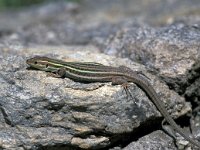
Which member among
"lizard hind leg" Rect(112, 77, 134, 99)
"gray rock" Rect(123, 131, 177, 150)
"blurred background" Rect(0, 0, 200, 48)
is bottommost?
"gray rock" Rect(123, 131, 177, 150)

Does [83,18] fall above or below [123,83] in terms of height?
above

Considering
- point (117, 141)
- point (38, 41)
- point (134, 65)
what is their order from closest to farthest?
point (117, 141) → point (134, 65) → point (38, 41)

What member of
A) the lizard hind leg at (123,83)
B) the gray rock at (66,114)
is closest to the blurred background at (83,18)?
the lizard hind leg at (123,83)

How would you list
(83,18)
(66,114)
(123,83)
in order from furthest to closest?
(83,18) → (123,83) → (66,114)

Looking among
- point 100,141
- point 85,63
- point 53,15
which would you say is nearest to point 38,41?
point 53,15

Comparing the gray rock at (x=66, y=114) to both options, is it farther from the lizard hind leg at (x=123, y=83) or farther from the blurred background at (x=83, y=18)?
the blurred background at (x=83, y=18)

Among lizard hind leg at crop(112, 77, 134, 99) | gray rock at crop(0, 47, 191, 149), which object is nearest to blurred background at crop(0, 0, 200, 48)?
lizard hind leg at crop(112, 77, 134, 99)

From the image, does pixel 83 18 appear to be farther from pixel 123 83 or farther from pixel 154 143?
pixel 154 143

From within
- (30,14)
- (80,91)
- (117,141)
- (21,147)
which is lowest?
(21,147)

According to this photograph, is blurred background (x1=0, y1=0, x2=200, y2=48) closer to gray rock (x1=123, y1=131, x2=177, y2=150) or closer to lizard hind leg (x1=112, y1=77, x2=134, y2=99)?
lizard hind leg (x1=112, y1=77, x2=134, y2=99)

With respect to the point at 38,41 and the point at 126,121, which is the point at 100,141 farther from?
the point at 38,41

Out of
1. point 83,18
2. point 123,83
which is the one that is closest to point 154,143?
point 123,83
